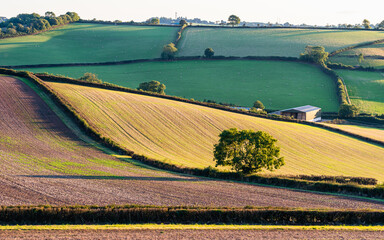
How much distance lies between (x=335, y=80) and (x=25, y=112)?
103 metres

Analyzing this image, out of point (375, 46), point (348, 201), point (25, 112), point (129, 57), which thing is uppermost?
point (375, 46)

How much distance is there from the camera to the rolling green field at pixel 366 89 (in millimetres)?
113037

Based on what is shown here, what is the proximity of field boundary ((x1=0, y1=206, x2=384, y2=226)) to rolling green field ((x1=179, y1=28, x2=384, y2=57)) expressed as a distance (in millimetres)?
131521

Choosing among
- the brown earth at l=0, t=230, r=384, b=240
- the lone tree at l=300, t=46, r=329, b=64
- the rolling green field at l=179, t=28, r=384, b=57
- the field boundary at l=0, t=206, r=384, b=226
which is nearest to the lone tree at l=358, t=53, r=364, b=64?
the lone tree at l=300, t=46, r=329, b=64

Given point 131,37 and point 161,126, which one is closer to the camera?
point 161,126

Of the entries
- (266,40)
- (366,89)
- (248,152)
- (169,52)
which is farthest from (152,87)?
(266,40)

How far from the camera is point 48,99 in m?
62.4

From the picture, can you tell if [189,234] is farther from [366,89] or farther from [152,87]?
[366,89]

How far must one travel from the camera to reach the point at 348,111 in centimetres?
10212

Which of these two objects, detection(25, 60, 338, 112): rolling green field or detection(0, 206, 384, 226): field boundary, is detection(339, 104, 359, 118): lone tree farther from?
detection(0, 206, 384, 226): field boundary

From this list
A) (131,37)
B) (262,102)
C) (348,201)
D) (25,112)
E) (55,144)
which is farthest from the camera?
(131,37)

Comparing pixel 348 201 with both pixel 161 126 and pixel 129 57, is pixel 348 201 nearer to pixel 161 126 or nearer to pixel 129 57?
pixel 161 126

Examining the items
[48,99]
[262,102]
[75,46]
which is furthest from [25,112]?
[75,46]

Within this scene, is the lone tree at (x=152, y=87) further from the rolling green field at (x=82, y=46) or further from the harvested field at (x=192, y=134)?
the rolling green field at (x=82, y=46)
